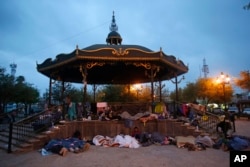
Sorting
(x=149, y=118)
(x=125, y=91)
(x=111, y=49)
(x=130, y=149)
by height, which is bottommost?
(x=130, y=149)

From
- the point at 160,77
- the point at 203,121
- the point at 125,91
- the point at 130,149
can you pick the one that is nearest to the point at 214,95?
the point at 125,91

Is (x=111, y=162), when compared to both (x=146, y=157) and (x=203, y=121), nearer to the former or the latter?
(x=146, y=157)

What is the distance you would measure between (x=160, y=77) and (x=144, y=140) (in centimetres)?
860

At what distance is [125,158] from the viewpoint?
26.0 feet

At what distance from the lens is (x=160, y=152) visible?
8781 millimetres

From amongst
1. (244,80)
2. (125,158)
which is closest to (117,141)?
(125,158)

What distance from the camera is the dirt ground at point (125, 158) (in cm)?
717

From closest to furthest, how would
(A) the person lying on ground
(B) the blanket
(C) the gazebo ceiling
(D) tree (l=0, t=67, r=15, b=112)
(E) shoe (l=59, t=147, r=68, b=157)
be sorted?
(E) shoe (l=59, t=147, r=68, b=157), (A) the person lying on ground, (B) the blanket, (C) the gazebo ceiling, (D) tree (l=0, t=67, r=15, b=112)

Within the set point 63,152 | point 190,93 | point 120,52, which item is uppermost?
point 120,52

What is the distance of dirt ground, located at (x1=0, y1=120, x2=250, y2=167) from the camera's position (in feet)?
23.5

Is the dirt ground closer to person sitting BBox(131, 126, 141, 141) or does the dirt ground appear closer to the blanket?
the blanket

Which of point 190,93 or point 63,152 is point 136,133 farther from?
point 190,93

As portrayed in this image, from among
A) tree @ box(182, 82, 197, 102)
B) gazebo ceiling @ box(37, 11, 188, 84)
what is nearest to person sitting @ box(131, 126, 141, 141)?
gazebo ceiling @ box(37, 11, 188, 84)

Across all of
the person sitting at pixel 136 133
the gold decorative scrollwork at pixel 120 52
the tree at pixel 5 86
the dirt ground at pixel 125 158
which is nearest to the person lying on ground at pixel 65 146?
the dirt ground at pixel 125 158
